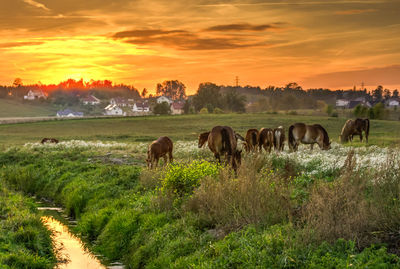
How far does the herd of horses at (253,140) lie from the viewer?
18516 millimetres

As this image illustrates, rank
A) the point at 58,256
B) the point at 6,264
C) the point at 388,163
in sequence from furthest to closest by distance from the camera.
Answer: the point at 58,256 < the point at 388,163 < the point at 6,264

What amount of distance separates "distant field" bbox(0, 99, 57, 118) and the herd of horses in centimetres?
12104

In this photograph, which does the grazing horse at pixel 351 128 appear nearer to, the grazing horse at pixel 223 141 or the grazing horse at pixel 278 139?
the grazing horse at pixel 278 139

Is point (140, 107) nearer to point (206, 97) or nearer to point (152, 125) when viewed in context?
point (206, 97)

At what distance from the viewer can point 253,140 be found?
84.3 ft

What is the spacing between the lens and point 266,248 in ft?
27.3

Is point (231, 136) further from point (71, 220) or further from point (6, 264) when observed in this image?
point (6, 264)

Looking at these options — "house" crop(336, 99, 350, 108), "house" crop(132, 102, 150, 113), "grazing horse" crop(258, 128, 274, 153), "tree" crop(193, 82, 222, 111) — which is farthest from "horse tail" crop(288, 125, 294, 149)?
"house" crop(336, 99, 350, 108)

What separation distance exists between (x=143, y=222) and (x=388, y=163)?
264 inches

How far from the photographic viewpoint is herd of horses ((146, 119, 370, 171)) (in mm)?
18516

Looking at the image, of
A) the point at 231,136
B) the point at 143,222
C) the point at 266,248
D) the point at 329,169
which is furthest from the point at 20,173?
the point at 266,248

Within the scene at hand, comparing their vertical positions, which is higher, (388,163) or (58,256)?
(388,163)

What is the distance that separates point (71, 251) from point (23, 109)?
149032 millimetres

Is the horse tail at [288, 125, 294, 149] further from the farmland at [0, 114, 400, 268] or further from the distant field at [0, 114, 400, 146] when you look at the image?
the distant field at [0, 114, 400, 146]
